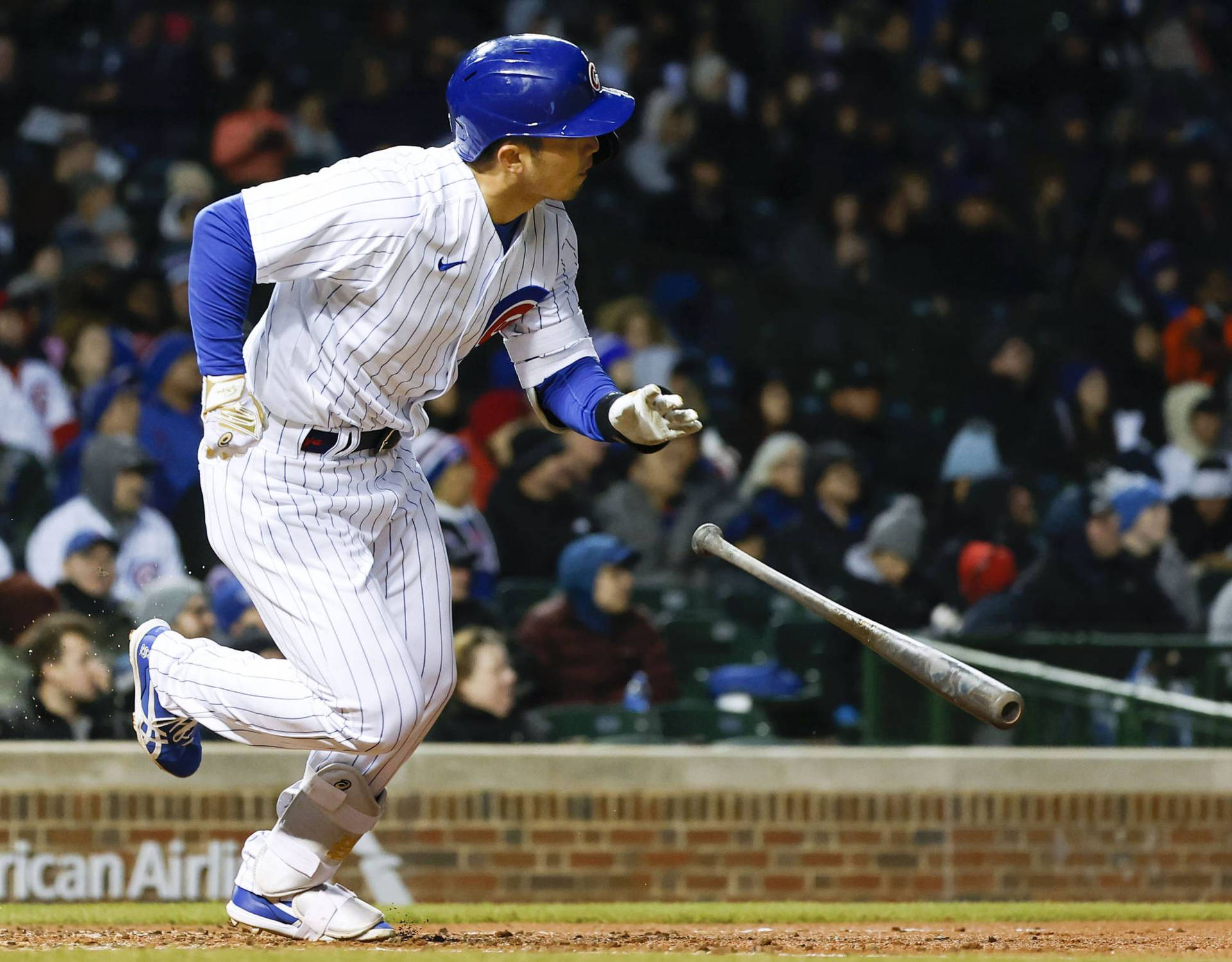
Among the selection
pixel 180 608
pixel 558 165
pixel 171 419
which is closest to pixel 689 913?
pixel 180 608

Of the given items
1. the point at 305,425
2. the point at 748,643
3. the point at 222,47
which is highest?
the point at 222,47

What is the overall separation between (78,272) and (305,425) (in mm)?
5124

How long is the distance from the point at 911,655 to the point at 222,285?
5.28 feet

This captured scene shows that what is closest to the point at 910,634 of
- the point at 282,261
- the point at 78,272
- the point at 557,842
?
the point at 557,842

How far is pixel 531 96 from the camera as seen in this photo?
3863 mm

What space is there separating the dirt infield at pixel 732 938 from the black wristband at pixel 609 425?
3.54ft

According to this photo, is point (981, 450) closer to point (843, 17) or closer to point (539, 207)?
point (843, 17)

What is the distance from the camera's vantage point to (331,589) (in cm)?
399

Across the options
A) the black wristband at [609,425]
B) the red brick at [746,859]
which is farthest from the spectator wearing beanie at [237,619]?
the black wristband at [609,425]

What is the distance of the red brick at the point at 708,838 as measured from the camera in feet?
21.0

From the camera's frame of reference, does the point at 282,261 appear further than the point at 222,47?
No

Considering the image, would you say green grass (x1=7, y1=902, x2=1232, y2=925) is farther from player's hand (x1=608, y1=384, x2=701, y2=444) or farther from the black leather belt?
player's hand (x1=608, y1=384, x2=701, y2=444)

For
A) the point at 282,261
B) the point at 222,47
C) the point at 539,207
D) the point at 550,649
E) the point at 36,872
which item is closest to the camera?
the point at 282,261

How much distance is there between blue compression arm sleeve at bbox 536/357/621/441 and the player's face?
44cm
